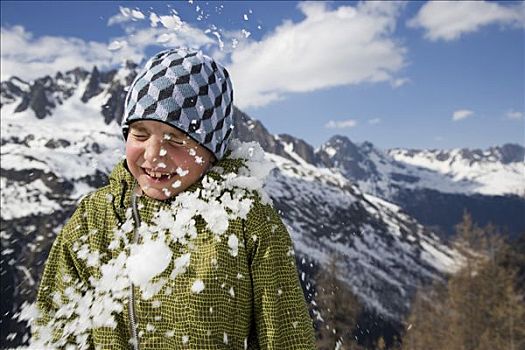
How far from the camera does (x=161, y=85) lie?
3.44m

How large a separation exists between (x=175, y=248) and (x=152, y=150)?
0.56 m

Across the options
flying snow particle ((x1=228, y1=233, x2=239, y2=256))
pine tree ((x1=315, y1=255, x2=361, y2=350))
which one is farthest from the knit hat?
pine tree ((x1=315, y1=255, x2=361, y2=350))

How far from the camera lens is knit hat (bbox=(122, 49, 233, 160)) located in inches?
133

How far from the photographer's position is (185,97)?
3.44 m

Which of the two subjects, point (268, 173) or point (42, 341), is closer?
point (42, 341)

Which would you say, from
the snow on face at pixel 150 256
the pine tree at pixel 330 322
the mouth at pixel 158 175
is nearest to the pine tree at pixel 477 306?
the pine tree at pixel 330 322

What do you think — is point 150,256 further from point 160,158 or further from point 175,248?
point 160,158

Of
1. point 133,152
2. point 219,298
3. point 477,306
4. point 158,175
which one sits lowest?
point 477,306

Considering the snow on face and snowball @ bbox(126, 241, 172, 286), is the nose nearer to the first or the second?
the snow on face

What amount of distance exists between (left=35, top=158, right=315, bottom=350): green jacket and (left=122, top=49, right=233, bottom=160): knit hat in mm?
348

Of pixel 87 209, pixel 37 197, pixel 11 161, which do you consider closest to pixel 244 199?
pixel 87 209

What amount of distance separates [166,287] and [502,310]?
41045mm

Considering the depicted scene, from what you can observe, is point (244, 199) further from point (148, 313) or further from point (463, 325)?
point (463, 325)

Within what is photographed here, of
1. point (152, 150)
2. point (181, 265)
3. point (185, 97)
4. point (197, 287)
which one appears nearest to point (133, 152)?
point (152, 150)
